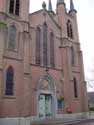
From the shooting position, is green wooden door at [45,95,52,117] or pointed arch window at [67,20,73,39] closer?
green wooden door at [45,95,52,117]

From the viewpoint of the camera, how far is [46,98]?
19109 mm

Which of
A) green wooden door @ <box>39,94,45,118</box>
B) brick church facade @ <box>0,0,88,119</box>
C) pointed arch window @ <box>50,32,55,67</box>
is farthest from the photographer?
pointed arch window @ <box>50,32,55,67</box>

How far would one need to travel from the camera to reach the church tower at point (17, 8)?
17947 millimetres

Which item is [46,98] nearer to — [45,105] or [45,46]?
[45,105]

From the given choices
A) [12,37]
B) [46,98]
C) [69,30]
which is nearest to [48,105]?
[46,98]

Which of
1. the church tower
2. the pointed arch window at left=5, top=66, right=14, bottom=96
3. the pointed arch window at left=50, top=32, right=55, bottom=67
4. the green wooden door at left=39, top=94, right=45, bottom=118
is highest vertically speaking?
the church tower

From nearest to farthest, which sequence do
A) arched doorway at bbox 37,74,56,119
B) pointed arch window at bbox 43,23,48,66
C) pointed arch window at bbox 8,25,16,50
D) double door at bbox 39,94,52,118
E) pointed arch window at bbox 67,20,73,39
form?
pointed arch window at bbox 8,25,16,50, double door at bbox 39,94,52,118, arched doorway at bbox 37,74,56,119, pointed arch window at bbox 43,23,48,66, pointed arch window at bbox 67,20,73,39

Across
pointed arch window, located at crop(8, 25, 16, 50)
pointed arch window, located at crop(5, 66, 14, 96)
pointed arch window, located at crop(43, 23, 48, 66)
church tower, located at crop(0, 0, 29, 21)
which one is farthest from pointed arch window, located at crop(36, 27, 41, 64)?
pointed arch window, located at crop(5, 66, 14, 96)

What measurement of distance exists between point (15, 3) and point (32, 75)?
29.3 ft

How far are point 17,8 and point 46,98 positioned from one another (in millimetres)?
11302

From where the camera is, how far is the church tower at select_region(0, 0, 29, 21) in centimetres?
1795

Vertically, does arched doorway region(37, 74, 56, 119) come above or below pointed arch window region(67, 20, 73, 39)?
below

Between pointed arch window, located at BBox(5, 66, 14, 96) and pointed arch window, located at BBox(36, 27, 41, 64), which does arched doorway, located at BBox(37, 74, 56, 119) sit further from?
pointed arch window, located at BBox(5, 66, 14, 96)

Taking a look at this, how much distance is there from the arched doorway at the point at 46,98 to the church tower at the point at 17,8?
767 cm
